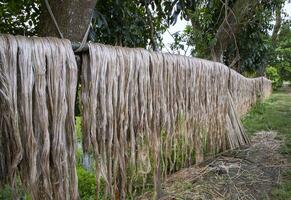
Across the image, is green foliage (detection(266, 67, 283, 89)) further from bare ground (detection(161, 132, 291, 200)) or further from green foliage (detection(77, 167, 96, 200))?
green foliage (detection(77, 167, 96, 200))

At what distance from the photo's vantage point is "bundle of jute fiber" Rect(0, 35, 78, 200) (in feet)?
5.94

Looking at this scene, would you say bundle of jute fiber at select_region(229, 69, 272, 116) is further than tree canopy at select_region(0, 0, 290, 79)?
Yes

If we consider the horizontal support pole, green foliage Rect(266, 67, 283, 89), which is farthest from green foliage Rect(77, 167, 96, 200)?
green foliage Rect(266, 67, 283, 89)

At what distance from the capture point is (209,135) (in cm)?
446

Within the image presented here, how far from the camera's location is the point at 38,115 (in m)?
1.94

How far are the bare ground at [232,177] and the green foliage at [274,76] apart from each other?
23870 mm

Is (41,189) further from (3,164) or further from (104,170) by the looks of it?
(104,170)

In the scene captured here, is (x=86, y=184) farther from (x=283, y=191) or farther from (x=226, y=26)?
(x=226, y=26)

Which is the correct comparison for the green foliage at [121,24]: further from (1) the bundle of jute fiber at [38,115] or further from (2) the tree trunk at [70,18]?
(1) the bundle of jute fiber at [38,115]

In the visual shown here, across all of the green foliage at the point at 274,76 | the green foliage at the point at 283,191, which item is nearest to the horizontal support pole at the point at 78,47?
the green foliage at the point at 283,191

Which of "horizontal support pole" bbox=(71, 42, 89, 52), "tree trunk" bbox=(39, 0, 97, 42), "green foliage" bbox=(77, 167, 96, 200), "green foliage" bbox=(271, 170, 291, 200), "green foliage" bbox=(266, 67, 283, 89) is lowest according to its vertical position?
"green foliage" bbox=(77, 167, 96, 200)

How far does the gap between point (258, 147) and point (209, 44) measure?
9.14ft

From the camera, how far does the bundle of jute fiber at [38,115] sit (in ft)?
5.94

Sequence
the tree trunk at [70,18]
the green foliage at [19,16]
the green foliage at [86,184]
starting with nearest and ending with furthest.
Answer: the tree trunk at [70,18] < the green foliage at [19,16] < the green foliage at [86,184]
